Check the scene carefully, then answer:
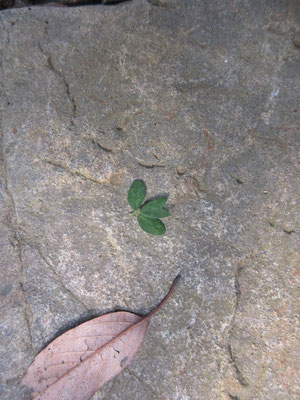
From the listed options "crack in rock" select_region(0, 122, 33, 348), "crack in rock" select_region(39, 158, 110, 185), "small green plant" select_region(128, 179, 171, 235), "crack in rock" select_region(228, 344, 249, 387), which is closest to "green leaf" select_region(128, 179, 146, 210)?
"small green plant" select_region(128, 179, 171, 235)

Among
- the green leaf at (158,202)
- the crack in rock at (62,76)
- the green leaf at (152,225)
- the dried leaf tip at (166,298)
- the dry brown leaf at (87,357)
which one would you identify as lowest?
the dry brown leaf at (87,357)

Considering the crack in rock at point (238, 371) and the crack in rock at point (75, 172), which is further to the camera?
the crack in rock at point (75, 172)

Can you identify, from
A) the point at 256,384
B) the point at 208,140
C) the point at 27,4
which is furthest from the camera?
the point at 27,4

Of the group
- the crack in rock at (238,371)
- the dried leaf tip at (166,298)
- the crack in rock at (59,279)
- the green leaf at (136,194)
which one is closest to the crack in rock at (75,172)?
the green leaf at (136,194)

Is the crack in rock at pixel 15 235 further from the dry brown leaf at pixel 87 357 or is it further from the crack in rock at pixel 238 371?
the crack in rock at pixel 238 371

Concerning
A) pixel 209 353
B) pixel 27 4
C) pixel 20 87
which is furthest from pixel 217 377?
pixel 27 4

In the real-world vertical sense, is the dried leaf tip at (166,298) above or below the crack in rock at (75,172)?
below

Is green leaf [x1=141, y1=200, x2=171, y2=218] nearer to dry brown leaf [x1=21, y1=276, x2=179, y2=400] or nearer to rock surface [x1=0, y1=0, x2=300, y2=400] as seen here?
rock surface [x1=0, y1=0, x2=300, y2=400]

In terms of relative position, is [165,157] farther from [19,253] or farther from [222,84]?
[19,253]
